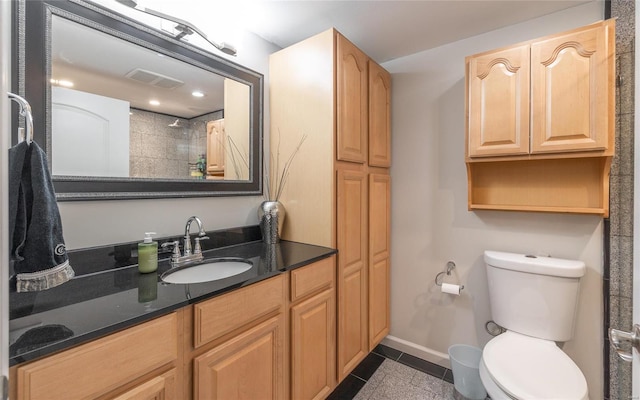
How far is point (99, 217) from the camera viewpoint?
117 centimetres

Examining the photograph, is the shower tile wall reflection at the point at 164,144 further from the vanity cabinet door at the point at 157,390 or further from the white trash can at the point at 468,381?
the white trash can at the point at 468,381

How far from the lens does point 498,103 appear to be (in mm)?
1575

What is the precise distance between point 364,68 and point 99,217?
1679mm

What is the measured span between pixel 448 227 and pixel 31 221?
211 cm

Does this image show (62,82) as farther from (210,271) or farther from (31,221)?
(210,271)

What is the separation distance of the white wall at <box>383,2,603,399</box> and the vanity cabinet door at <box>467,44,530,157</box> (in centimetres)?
26

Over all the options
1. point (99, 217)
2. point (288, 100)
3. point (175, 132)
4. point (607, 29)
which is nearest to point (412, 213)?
point (288, 100)

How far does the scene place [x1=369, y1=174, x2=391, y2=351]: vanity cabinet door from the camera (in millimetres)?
1925

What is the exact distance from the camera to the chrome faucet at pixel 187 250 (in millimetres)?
1304

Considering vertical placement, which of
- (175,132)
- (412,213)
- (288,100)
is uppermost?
(288,100)

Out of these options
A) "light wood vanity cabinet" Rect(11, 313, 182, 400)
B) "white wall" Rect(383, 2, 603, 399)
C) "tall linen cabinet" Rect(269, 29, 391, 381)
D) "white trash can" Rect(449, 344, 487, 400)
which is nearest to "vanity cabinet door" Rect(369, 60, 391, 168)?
"tall linen cabinet" Rect(269, 29, 391, 381)

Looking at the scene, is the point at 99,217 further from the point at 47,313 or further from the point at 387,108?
the point at 387,108

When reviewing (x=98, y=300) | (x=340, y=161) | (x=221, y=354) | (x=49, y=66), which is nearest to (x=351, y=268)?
(x=340, y=161)

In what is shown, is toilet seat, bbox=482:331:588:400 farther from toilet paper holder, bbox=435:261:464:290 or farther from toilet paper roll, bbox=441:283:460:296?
toilet paper holder, bbox=435:261:464:290
